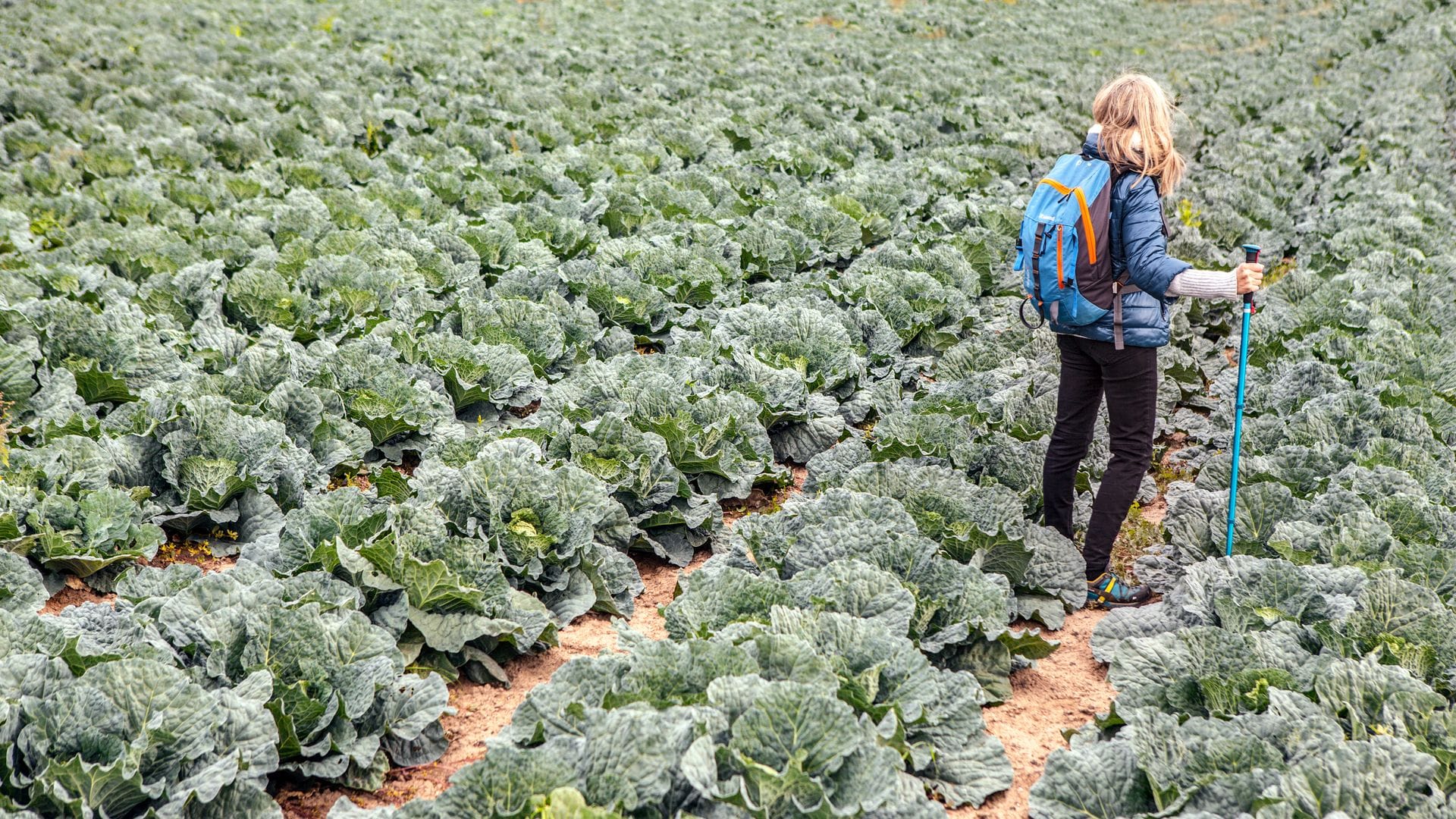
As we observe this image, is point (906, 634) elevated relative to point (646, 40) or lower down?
lower down

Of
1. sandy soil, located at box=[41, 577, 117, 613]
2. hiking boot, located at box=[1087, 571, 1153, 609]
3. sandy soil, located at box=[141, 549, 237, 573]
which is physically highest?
sandy soil, located at box=[41, 577, 117, 613]

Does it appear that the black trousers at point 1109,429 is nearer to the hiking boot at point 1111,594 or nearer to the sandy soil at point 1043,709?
the hiking boot at point 1111,594

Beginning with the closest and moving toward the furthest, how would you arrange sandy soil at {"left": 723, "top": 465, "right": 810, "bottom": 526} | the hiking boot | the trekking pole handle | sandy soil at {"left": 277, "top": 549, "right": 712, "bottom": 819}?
1. sandy soil at {"left": 277, "top": 549, "right": 712, "bottom": 819}
2. the trekking pole handle
3. the hiking boot
4. sandy soil at {"left": 723, "top": 465, "right": 810, "bottom": 526}

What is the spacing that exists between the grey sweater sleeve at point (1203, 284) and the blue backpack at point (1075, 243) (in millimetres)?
169

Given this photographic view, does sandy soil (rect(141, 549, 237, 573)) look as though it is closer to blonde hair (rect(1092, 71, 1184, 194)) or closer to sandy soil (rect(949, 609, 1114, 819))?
sandy soil (rect(949, 609, 1114, 819))

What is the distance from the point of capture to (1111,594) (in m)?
5.32

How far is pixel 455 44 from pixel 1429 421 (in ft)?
53.4

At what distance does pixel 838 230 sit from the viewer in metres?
10.1

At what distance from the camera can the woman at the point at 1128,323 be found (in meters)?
4.55

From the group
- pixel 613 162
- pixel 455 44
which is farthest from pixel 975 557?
pixel 455 44

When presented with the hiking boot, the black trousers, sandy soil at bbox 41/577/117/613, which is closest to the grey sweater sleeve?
the black trousers

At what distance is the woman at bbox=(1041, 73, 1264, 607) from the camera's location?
4555 millimetres

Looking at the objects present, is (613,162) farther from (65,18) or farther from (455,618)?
(65,18)

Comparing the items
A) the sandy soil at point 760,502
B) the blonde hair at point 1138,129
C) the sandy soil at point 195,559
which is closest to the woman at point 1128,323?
the blonde hair at point 1138,129
